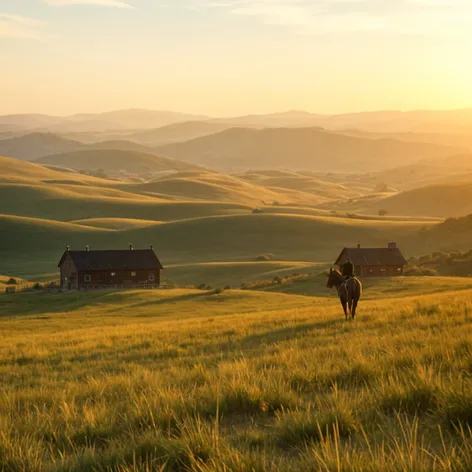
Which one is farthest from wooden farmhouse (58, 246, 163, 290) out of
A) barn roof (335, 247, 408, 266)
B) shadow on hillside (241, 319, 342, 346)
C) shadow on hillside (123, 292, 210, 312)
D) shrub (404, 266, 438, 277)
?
shadow on hillside (241, 319, 342, 346)

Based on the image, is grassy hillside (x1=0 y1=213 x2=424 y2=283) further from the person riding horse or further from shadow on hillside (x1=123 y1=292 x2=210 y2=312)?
the person riding horse

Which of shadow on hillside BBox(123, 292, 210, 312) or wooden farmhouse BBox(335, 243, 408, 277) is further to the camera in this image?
wooden farmhouse BBox(335, 243, 408, 277)

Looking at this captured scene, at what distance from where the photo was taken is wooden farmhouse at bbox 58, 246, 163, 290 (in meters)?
93.9

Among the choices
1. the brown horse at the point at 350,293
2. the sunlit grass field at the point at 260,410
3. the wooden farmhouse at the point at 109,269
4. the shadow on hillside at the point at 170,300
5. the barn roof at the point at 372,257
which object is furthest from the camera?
the barn roof at the point at 372,257

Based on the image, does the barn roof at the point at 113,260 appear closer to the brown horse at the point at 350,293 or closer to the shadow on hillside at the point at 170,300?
the shadow on hillside at the point at 170,300

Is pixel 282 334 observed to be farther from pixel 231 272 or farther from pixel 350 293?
pixel 231 272

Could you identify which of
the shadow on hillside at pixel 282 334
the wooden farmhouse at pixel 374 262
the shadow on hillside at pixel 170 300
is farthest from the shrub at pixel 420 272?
the shadow on hillside at pixel 282 334

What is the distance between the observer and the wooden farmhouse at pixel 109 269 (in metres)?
93.9

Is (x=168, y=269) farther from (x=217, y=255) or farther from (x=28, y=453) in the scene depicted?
(x=28, y=453)

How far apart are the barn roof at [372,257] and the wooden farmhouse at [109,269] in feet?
78.6

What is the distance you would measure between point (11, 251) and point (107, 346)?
442 feet

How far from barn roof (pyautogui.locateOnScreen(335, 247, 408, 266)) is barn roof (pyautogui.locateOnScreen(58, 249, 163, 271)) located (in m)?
23.8

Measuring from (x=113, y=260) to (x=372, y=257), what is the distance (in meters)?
33.1

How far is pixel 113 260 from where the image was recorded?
9631 centimetres
